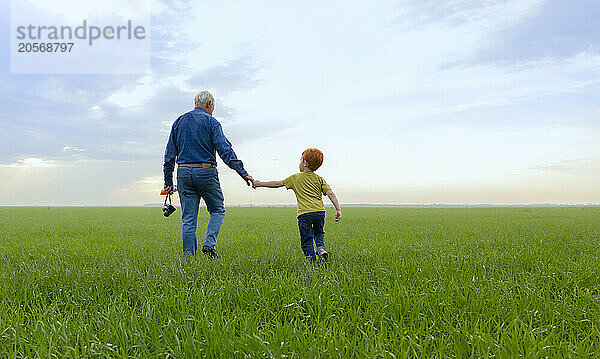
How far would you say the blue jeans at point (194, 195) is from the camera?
613 centimetres

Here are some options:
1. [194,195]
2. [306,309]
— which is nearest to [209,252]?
[194,195]

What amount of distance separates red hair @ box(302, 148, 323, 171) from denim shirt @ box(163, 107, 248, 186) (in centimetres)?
107

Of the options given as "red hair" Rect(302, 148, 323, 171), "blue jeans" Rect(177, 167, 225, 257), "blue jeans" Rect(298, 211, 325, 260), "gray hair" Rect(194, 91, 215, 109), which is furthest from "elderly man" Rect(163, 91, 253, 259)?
"blue jeans" Rect(298, 211, 325, 260)

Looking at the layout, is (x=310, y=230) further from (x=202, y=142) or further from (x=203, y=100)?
(x=203, y=100)

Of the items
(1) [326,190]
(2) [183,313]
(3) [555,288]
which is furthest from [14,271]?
(3) [555,288]

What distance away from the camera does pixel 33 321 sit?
3275 mm

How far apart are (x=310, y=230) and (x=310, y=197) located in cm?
54

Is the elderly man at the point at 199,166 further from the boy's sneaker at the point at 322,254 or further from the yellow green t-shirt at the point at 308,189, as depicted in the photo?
the boy's sneaker at the point at 322,254

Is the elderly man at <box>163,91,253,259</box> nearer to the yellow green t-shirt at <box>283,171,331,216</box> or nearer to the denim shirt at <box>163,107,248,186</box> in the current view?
the denim shirt at <box>163,107,248,186</box>

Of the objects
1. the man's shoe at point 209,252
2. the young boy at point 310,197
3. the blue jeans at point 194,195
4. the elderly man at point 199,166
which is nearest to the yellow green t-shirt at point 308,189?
the young boy at point 310,197

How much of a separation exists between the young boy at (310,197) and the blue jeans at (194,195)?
2.79 ft

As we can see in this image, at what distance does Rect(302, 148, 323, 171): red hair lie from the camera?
5895 millimetres

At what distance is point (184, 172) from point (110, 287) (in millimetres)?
2286

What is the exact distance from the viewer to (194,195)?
628 cm
